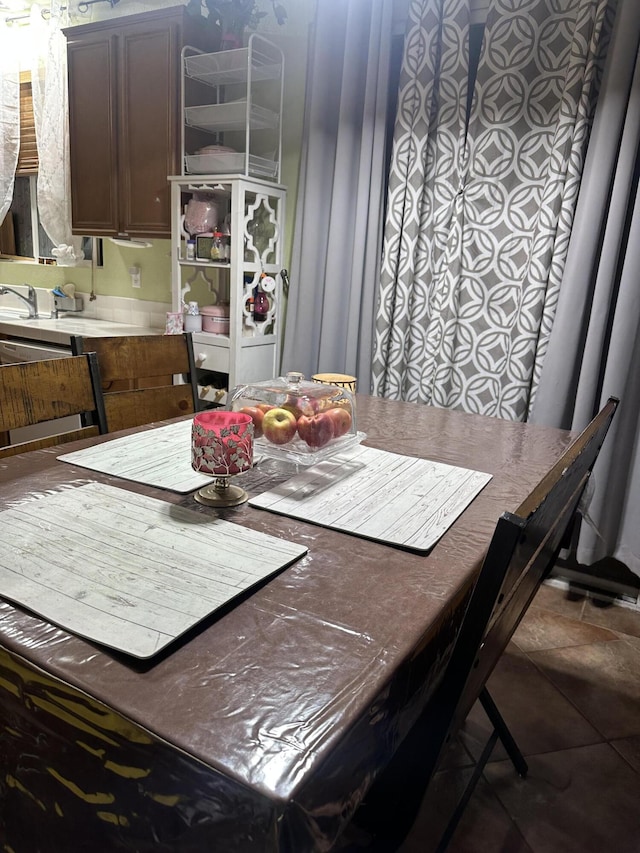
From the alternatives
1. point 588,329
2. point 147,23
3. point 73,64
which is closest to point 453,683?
point 588,329

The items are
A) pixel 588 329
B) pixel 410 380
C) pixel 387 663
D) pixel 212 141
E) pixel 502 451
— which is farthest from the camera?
pixel 212 141

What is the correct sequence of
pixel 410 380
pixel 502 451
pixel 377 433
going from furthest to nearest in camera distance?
pixel 410 380 < pixel 377 433 < pixel 502 451

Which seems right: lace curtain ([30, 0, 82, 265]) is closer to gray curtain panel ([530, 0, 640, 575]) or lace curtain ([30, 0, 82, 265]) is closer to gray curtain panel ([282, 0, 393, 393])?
gray curtain panel ([282, 0, 393, 393])

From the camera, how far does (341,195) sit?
2.59 metres

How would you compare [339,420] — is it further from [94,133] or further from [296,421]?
Result: [94,133]

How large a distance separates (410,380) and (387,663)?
2.05 m

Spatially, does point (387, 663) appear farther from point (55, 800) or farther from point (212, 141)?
point (212, 141)

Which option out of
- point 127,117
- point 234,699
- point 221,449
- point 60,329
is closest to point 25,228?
point 60,329

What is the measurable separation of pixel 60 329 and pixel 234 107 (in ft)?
4.53

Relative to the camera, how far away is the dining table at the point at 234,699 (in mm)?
542

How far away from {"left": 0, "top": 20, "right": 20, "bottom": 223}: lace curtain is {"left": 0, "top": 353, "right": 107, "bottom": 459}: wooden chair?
253 cm

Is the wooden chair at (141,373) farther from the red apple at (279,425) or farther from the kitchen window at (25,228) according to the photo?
the kitchen window at (25,228)

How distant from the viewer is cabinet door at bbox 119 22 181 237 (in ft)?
9.11

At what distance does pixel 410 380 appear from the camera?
265 cm
